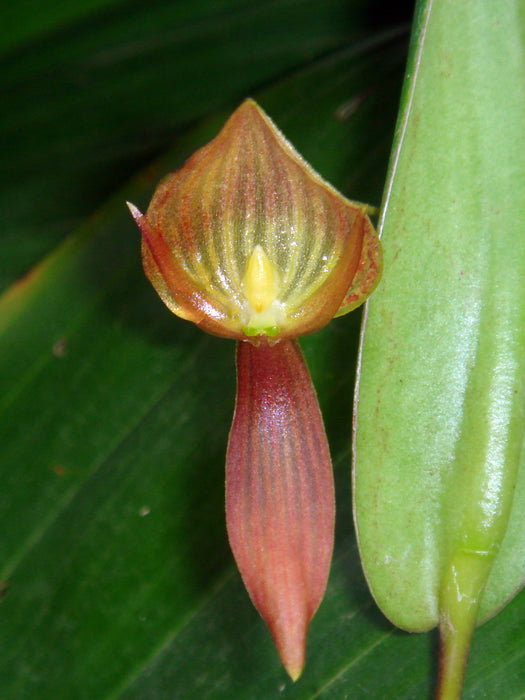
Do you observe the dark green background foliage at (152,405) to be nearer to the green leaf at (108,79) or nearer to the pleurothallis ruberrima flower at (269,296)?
the green leaf at (108,79)

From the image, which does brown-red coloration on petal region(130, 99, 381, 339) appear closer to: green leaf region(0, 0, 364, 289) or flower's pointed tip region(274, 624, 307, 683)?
flower's pointed tip region(274, 624, 307, 683)

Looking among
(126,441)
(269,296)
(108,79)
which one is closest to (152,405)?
(126,441)

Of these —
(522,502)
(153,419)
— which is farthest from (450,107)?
(153,419)

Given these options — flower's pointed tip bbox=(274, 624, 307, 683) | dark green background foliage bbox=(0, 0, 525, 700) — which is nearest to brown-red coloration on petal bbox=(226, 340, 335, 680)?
flower's pointed tip bbox=(274, 624, 307, 683)

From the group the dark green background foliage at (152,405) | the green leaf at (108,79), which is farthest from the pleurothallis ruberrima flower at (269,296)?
the green leaf at (108,79)

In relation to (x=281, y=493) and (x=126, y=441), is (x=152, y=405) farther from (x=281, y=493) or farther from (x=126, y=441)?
(x=281, y=493)

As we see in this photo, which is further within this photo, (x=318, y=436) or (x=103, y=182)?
(x=103, y=182)

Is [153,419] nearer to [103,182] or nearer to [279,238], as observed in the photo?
[279,238]
